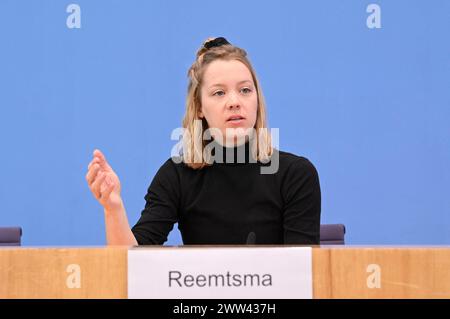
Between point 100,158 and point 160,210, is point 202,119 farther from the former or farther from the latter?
point 100,158

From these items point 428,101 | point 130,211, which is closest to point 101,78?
point 130,211

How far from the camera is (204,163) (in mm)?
1337

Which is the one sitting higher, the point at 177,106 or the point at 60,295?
the point at 177,106

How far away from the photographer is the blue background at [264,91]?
105 inches

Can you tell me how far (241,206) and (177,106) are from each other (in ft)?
5.00

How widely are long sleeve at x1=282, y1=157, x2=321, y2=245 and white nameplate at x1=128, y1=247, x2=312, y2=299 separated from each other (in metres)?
0.57

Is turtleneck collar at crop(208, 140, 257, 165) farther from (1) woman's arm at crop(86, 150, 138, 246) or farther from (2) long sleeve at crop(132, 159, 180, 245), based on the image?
(1) woman's arm at crop(86, 150, 138, 246)

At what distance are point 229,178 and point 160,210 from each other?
0.51 ft

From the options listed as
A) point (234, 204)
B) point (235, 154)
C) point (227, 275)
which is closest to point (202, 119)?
point (235, 154)

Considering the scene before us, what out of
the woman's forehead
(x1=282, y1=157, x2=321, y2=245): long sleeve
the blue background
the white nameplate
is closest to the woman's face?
the woman's forehead

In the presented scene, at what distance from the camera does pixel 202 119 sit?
4.54 ft

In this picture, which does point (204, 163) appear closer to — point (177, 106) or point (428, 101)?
point (177, 106)

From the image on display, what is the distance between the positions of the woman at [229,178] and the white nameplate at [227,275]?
1.89ft

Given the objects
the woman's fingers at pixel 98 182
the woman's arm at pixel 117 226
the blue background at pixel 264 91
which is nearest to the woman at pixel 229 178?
the woman's arm at pixel 117 226
